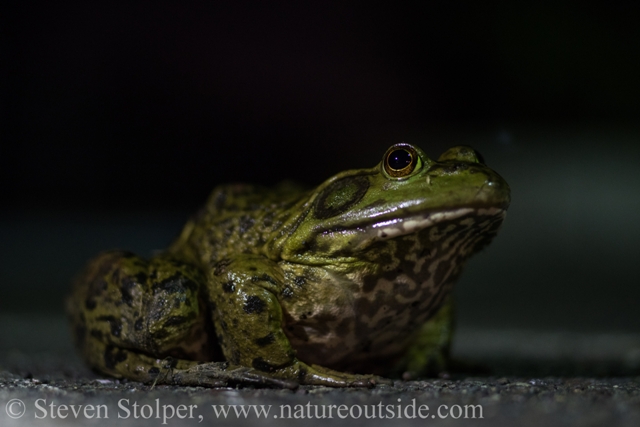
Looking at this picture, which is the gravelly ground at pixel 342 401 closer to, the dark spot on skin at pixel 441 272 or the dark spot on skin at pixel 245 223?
the dark spot on skin at pixel 441 272

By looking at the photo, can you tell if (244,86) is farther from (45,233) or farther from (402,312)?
(45,233)

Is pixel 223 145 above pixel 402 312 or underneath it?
above

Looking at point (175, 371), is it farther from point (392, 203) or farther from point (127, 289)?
point (392, 203)

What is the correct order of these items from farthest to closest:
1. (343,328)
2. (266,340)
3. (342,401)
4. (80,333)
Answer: (80,333), (343,328), (266,340), (342,401)

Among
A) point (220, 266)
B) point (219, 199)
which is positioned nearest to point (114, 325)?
point (220, 266)

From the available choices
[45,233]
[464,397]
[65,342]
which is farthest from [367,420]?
[45,233]
